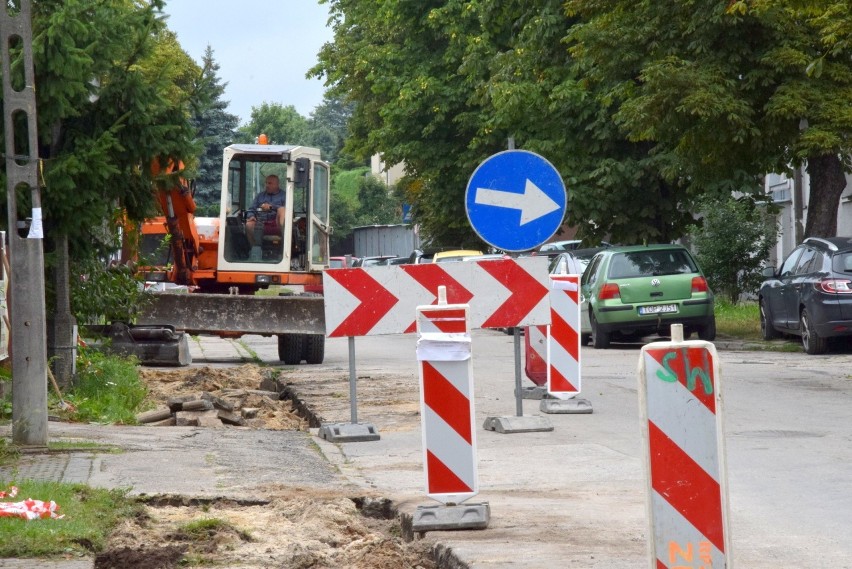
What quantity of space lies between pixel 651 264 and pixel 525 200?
1210cm

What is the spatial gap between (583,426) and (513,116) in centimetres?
Result: 1956

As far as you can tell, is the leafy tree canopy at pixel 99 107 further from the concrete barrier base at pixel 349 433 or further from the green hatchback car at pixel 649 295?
the green hatchback car at pixel 649 295

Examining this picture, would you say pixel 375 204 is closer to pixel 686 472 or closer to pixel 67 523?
pixel 67 523

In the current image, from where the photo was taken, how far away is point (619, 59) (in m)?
24.7

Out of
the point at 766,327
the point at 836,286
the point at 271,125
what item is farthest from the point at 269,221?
the point at 271,125

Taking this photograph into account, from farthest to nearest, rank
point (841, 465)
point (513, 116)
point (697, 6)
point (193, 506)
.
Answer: point (513, 116) < point (697, 6) < point (841, 465) < point (193, 506)

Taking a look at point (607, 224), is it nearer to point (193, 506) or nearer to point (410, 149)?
point (410, 149)

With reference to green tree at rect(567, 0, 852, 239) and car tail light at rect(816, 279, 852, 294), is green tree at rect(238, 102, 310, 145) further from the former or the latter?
car tail light at rect(816, 279, 852, 294)

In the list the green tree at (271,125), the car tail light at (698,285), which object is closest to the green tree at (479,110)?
the car tail light at (698,285)

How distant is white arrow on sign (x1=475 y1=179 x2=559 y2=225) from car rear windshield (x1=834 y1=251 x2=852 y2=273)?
359 inches

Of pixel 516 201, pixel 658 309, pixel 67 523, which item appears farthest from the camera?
pixel 658 309

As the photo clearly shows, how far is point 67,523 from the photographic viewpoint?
6492mm

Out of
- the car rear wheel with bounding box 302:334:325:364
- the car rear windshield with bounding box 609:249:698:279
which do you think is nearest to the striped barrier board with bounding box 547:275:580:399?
the car rear wheel with bounding box 302:334:325:364

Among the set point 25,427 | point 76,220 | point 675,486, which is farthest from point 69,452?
point 675,486
